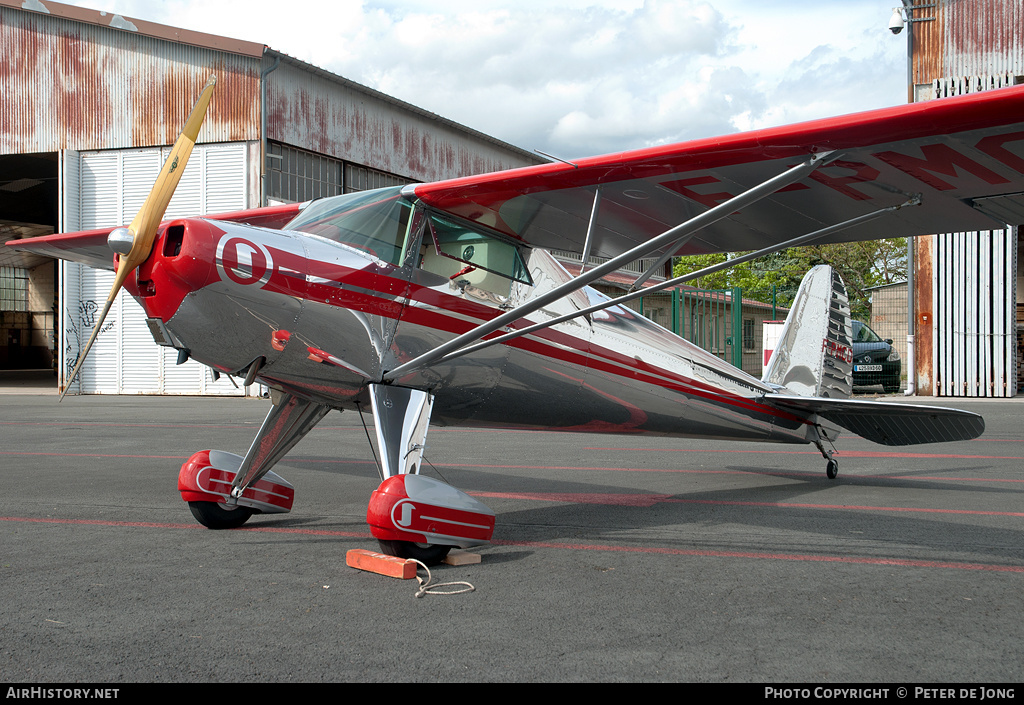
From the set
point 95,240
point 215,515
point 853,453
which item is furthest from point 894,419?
point 95,240

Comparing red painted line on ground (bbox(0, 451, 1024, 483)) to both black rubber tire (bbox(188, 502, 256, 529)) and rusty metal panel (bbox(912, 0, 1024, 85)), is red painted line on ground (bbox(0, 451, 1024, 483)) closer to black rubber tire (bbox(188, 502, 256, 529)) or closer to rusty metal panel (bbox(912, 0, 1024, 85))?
black rubber tire (bbox(188, 502, 256, 529))

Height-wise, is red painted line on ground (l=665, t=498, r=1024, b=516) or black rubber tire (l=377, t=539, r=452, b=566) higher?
black rubber tire (l=377, t=539, r=452, b=566)

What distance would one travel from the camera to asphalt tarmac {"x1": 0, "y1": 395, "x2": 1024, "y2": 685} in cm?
287

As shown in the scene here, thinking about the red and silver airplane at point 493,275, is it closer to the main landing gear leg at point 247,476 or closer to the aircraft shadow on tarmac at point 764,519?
the main landing gear leg at point 247,476

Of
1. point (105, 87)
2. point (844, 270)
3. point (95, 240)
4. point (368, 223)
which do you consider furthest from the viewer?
point (844, 270)

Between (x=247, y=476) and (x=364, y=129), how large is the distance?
20063 mm

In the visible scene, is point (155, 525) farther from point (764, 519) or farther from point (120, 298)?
point (120, 298)

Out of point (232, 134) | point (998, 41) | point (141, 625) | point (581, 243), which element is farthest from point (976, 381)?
point (141, 625)

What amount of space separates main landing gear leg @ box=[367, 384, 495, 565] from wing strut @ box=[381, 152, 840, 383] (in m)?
0.25

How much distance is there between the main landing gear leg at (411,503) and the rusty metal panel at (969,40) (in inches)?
838

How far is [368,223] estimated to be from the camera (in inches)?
198

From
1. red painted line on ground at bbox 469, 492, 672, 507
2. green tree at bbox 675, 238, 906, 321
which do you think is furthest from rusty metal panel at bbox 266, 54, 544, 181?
green tree at bbox 675, 238, 906, 321
